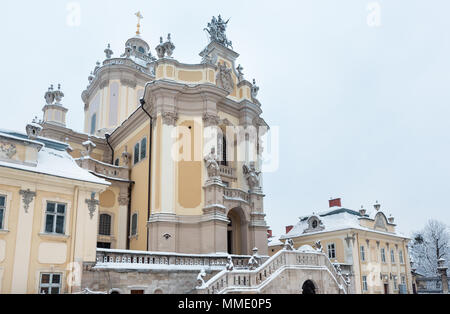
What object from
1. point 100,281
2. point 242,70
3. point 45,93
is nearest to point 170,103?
point 242,70

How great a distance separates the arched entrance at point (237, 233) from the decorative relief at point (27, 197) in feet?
46.7

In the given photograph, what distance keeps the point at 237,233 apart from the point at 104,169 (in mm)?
10653

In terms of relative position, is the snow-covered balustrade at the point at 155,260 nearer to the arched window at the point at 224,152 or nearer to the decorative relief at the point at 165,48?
the arched window at the point at 224,152

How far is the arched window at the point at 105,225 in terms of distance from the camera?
1118 inches

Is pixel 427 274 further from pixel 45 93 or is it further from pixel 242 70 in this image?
pixel 45 93

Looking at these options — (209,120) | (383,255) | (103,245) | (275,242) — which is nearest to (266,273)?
(209,120)

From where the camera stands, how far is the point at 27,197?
16219mm

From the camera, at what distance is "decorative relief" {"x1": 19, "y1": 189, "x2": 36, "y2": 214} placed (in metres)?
16.1

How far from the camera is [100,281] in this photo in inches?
672

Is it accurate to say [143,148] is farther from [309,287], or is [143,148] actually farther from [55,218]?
[309,287]

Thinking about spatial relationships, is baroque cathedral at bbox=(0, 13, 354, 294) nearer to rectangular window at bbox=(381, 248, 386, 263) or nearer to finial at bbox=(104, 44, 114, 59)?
finial at bbox=(104, 44, 114, 59)

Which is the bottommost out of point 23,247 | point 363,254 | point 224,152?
point 23,247

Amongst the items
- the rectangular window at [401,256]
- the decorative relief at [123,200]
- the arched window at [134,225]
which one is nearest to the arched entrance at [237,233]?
the arched window at [134,225]
